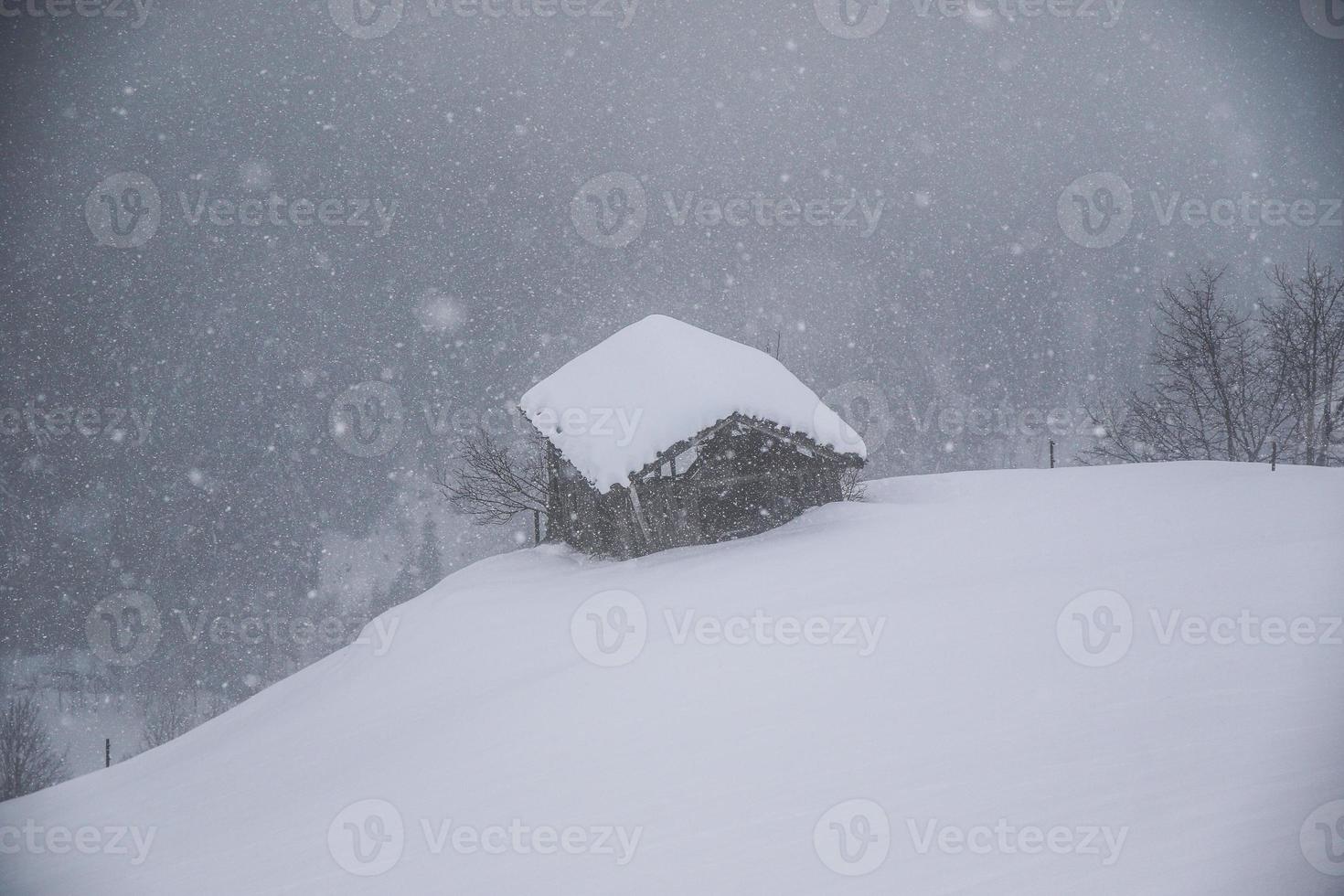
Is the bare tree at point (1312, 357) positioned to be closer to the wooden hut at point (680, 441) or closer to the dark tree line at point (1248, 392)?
the dark tree line at point (1248, 392)

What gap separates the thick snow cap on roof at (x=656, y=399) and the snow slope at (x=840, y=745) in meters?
4.00

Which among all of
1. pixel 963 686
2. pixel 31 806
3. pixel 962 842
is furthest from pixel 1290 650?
pixel 31 806

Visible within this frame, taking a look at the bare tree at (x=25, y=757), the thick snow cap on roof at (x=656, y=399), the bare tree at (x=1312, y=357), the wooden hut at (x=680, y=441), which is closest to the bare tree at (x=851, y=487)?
the wooden hut at (x=680, y=441)

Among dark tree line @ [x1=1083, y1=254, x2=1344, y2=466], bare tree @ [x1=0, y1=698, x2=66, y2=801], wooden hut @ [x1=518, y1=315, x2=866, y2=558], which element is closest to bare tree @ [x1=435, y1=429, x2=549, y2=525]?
wooden hut @ [x1=518, y1=315, x2=866, y2=558]

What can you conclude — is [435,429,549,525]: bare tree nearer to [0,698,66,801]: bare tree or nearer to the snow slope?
the snow slope

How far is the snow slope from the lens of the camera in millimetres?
3488

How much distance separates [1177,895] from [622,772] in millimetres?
3198

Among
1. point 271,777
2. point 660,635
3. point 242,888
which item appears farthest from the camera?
point 660,635

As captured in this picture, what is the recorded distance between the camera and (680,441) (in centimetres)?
1262

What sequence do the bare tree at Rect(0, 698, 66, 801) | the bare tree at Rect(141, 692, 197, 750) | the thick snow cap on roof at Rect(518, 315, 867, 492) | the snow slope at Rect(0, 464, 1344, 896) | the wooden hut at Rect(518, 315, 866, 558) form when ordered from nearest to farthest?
the snow slope at Rect(0, 464, 1344, 896) → the thick snow cap on roof at Rect(518, 315, 867, 492) → the wooden hut at Rect(518, 315, 866, 558) → the bare tree at Rect(0, 698, 66, 801) → the bare tree at Rect(141, 692, 197, 750)

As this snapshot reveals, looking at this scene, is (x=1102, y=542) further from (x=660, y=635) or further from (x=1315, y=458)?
(x=1315, y=458)

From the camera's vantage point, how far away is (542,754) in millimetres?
5125

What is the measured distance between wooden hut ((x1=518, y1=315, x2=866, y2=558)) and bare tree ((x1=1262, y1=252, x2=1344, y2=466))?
490 inches

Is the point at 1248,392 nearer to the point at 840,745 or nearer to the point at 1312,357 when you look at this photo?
the point at 1312,357
